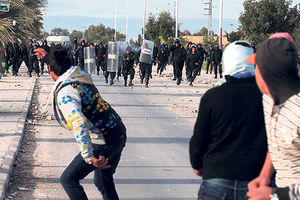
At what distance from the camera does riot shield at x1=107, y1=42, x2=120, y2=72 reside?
27.0 m

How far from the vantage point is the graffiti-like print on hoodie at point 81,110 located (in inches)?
177

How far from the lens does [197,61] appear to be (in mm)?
26734

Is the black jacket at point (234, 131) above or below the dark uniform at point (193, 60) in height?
above

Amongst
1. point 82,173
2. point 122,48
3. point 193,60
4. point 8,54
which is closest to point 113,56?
point 122,48

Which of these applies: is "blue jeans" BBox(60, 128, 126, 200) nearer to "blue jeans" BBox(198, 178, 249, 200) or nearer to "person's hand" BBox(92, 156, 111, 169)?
"person's hand" BBox(92, 156, 111, 169)

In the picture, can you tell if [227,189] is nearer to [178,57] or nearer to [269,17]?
[178,57]

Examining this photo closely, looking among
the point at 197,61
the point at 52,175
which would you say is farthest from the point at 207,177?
the point at 197,61

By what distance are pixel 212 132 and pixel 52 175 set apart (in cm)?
474

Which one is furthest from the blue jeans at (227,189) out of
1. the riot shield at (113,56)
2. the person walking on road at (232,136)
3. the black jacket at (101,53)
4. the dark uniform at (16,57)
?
the dark uniform at (16,57)

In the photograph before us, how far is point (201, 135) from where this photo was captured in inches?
139

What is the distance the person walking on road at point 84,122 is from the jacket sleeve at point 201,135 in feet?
3.68

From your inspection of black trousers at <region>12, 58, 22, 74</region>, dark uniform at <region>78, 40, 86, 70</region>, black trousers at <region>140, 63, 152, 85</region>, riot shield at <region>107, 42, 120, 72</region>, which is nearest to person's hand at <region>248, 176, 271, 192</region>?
black trousers at <region>140, 63, 152, 85</region>

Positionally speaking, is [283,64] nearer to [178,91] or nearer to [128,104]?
[128,104]

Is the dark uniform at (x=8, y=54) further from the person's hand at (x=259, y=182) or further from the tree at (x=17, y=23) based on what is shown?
the person's hand at (x=259, y=182)
